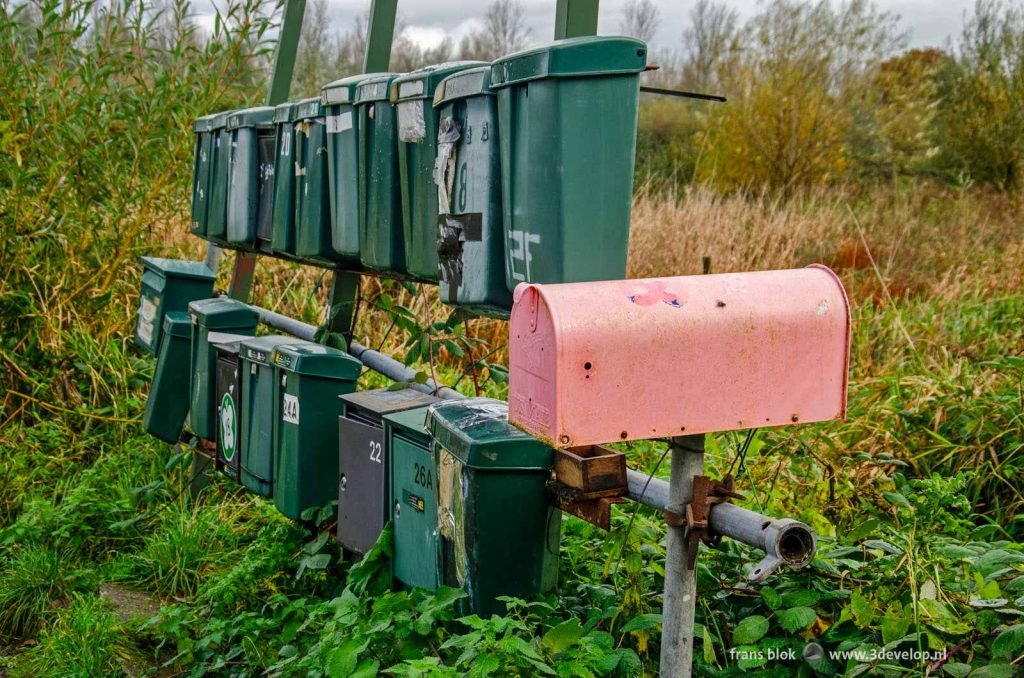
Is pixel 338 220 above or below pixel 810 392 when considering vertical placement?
above

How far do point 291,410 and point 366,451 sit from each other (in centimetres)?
57

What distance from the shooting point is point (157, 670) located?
432 centimetres

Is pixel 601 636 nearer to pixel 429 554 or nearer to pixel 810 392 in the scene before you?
pixel 429 554

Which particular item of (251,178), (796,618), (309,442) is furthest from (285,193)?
(796,618)

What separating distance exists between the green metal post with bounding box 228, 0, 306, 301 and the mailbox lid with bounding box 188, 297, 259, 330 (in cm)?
62

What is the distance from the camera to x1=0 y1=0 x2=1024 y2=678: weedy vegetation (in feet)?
10.6

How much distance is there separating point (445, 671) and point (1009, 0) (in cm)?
1739

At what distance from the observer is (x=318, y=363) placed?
15.1 ft

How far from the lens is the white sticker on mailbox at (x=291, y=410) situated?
181 inches

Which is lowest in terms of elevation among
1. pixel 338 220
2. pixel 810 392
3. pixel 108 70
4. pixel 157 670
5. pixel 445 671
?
pixel 157 670

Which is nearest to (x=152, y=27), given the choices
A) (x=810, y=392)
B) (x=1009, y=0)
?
(x=810, y=392)

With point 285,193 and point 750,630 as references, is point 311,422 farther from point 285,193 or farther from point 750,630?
point 750,630

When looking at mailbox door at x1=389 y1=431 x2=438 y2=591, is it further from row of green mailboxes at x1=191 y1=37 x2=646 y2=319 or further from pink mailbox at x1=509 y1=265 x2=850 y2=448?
pink mailbox at x1=509 y1=265 x2=850 y2=448

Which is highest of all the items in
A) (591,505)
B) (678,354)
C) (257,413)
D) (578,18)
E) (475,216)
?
(578,18)
